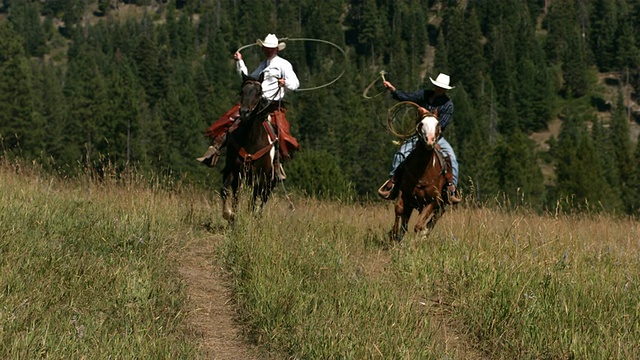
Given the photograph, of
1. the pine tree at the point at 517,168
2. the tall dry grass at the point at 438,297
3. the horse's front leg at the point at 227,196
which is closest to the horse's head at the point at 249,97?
the horse's front leg at the point at 227,196

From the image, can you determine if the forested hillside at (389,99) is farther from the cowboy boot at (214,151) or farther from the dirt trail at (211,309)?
the dirt trail at (211,309)

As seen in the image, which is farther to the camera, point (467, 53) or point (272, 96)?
point (467, 53)

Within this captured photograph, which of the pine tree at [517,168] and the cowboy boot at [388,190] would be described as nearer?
the cowboy boot at [388,190]

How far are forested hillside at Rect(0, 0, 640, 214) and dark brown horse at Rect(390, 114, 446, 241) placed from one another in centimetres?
5075

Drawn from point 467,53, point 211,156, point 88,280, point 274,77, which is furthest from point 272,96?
point 467,53

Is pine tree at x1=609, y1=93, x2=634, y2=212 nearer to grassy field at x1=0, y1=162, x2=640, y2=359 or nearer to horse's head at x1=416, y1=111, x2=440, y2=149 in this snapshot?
horse's head at x1=416, y1=111, x2=440, y2=149

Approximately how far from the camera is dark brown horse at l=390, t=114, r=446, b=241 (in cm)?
1098

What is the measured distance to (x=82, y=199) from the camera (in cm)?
1019

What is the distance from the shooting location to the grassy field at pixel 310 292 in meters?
5.98

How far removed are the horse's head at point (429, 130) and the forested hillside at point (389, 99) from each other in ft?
169

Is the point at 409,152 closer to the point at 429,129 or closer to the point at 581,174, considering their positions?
the point at 429,129

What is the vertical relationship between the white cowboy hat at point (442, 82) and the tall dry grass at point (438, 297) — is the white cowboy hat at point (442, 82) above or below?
above

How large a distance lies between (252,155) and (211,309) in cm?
434

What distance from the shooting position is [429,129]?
10461 mm
